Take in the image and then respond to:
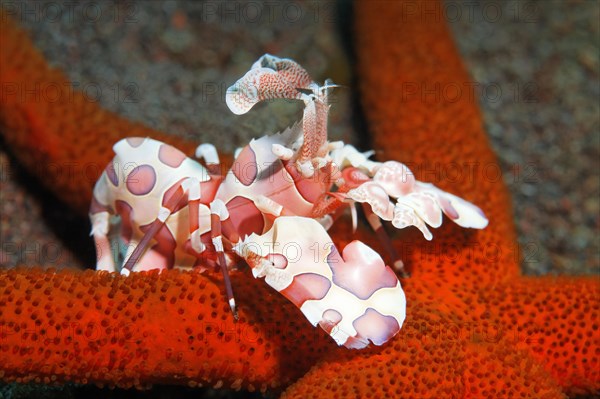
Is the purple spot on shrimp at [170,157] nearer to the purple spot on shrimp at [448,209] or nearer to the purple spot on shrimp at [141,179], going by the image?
the purple spot on shrimp at [141,179]

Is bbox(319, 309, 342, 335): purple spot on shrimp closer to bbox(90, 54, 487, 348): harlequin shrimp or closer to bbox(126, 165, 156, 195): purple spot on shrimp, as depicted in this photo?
bbox(90, 54, 487, 348): harlequin shrimp

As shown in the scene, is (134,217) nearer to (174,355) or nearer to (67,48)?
(174,355)

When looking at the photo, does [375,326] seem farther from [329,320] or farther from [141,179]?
[141,179]

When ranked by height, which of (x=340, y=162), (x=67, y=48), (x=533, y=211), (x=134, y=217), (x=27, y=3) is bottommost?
(x=533, y=211)

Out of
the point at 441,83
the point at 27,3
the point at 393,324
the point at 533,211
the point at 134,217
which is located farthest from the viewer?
the point at 27,3

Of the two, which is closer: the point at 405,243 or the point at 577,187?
the point at 405,243

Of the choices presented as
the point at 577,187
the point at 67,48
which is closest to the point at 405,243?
the point at 577,187

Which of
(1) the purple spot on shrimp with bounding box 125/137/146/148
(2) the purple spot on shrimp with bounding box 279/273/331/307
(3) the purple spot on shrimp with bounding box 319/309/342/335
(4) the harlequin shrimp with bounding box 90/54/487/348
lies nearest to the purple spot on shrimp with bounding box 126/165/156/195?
(4) the harlequin shrimp with bounding box 90/54/487/348
